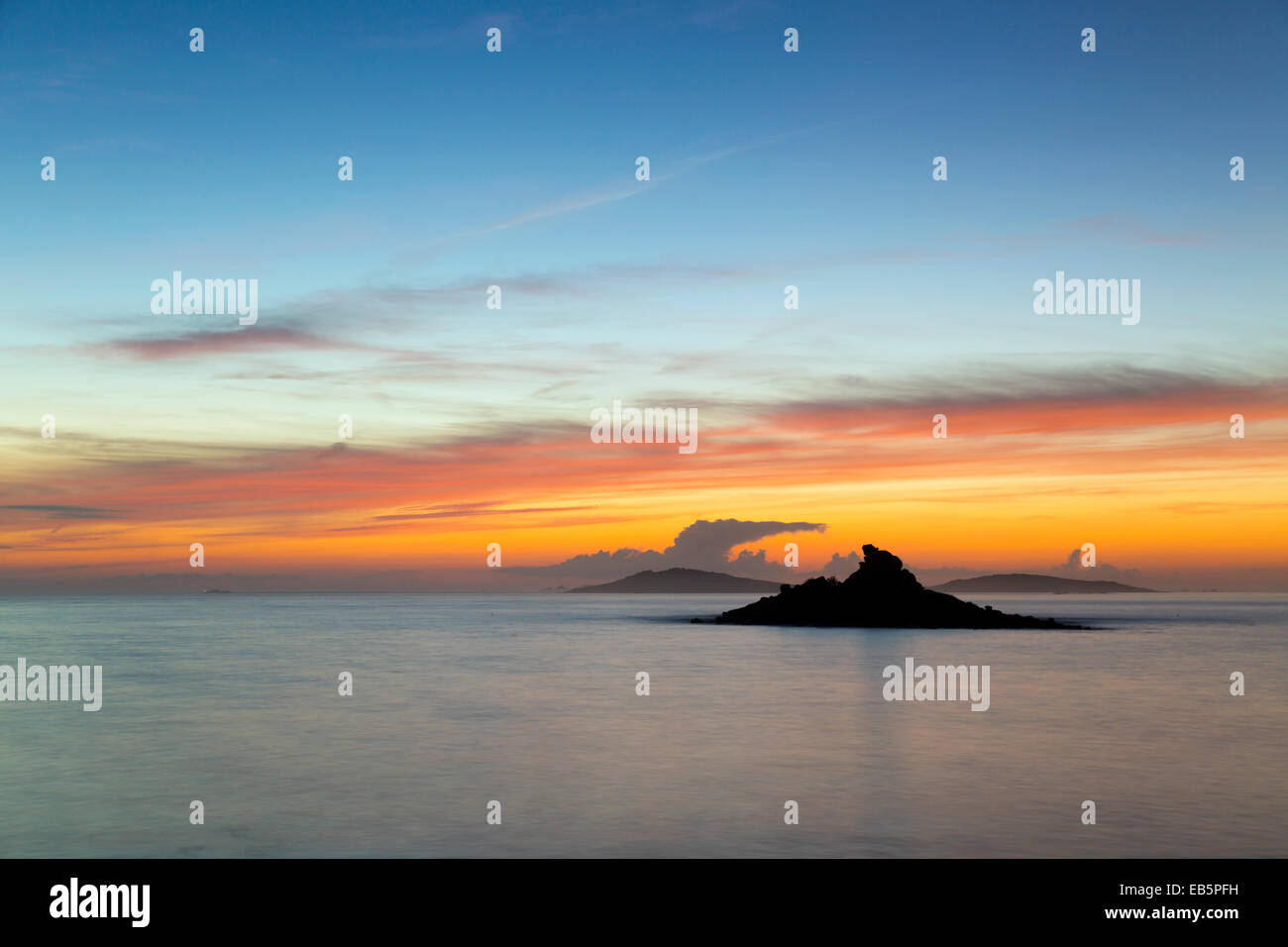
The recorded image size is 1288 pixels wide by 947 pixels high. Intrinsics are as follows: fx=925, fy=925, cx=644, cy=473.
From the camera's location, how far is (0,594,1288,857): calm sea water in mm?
20594

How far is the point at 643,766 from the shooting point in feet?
93.5

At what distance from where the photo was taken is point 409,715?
130 feet

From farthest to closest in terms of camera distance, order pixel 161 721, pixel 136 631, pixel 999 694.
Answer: pixel 136 631 → pixel 999 694 → pixel 161 721

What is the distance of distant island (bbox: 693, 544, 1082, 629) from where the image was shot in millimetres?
114375

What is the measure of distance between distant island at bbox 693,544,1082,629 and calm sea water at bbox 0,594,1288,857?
5377 cm

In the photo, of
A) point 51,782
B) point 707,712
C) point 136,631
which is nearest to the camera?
point 51,782

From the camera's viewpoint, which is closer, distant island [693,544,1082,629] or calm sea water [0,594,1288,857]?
calm sea water [0,594,1288,857]

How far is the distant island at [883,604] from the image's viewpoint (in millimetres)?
114375

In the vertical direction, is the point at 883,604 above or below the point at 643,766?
below

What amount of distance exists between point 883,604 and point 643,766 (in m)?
91.4

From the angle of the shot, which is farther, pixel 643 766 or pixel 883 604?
pixel 883 604
